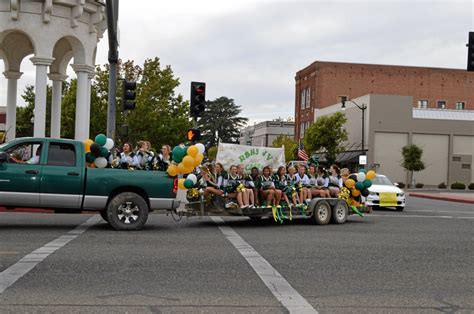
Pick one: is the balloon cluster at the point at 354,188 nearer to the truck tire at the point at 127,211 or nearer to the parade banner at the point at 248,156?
the parade banner at the point at 248,156

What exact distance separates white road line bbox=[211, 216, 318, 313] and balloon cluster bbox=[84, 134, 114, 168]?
3.26 metres

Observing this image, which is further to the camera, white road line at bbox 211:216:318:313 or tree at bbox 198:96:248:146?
tree at bbox 198:96:248:146

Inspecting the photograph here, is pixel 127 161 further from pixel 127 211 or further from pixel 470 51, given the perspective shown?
pixel 470 51

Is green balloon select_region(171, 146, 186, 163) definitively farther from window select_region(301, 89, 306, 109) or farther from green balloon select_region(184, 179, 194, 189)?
window select_region(301, 89, 306, 109)

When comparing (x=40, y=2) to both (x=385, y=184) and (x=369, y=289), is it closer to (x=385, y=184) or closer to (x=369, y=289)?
(x=385, y=184)

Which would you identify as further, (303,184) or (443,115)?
(443,115)

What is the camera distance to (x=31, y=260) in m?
9.15

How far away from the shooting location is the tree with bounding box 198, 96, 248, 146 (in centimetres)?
11481

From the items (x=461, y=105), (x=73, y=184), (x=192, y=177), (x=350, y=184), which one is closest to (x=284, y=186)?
(x=350, y=184)

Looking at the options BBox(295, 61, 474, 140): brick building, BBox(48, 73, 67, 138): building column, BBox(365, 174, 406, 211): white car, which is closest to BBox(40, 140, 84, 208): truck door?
BBox(365, 174, 406, 211): white car

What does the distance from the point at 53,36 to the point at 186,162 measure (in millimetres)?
10073

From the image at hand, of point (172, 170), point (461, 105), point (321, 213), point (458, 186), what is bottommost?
point (458, 186)

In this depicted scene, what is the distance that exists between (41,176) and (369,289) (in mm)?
7681

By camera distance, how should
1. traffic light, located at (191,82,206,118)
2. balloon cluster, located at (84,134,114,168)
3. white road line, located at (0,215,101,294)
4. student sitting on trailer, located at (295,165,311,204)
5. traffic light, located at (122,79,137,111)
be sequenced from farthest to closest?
traffic light, located at (191,82,206,118), traffic light, located at (122,79,137,111), student sitting on trailer, located at (295,165,311,204), balloon cluster, located at (84,134,114,168), white road line, located at (0,215,101,294)
